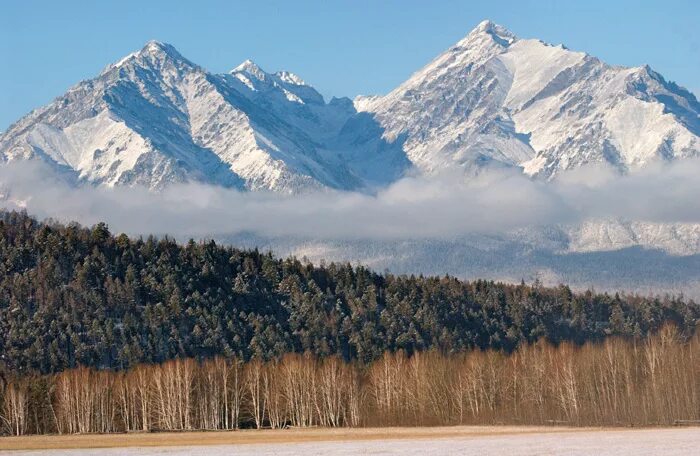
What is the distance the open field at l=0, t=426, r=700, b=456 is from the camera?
129 meters

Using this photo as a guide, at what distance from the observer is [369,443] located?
498 ft

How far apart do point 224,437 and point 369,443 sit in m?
35.6

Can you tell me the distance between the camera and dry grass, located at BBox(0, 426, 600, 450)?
16400 cm

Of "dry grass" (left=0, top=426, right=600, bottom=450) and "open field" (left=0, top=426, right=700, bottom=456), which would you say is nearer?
"open field" (left=0, top=426, right=700, bottom=456)

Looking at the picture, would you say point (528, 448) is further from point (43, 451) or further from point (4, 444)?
point (4, 444)

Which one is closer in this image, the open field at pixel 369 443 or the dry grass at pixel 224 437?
the open field at pixel 369 443

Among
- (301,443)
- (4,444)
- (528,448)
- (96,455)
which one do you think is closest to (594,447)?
(528,448)

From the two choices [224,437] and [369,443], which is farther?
[224,437]

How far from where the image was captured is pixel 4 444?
6570 inches

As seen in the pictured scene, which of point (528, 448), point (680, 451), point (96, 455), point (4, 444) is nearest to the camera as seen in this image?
point (680, 451)

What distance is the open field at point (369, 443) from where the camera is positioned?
129m

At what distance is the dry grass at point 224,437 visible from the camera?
538 ft

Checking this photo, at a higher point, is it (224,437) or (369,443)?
(224,437)

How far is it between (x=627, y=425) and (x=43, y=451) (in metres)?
91.9
